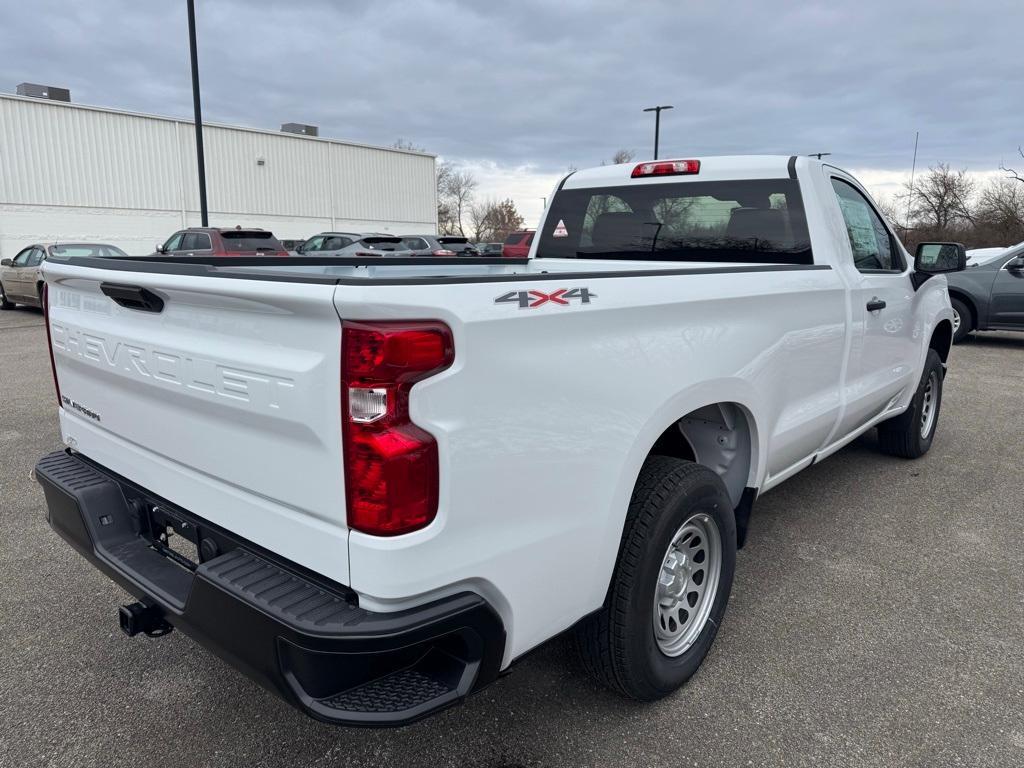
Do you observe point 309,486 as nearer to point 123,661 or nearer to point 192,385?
point 192,385

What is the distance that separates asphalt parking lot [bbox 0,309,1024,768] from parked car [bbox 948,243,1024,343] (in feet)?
27.1

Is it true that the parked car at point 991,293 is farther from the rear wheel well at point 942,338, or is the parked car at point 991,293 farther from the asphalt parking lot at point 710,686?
the asphalt parking lot at point 710,686

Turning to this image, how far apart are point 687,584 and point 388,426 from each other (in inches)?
61.1

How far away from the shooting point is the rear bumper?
1655 mm

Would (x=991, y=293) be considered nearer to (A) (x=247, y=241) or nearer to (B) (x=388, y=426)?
(B) (x=388, y=426)

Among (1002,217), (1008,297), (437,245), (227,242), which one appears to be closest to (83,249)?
(227,242)

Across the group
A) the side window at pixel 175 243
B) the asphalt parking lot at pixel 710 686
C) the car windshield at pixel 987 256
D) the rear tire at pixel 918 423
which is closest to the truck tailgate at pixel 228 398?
the asphalt parking lot at pixel 710 686

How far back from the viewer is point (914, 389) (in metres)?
5.00

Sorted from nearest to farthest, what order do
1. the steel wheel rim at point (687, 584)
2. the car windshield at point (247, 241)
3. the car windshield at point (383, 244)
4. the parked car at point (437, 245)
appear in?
the steel wheel rim at point (687, 584) < the car windshield at point (247, 241) < the car windshield at point (383, 244) < the parked car at point (437, 245)

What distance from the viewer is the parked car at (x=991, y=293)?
1085cm

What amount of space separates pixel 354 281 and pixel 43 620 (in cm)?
255

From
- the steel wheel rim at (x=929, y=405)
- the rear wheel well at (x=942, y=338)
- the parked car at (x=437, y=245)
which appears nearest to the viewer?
the steel wheel rim at (x=929, y=405)

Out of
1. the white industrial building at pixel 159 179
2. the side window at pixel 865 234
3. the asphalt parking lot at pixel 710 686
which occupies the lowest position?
the asphalt parking lot at pixel 710 686

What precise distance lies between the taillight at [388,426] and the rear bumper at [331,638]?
0.73 feet
